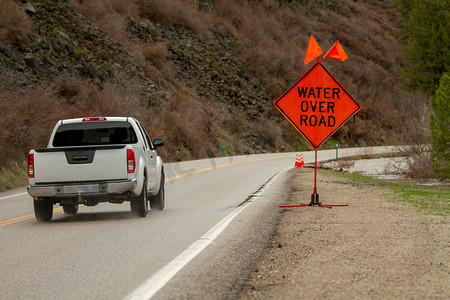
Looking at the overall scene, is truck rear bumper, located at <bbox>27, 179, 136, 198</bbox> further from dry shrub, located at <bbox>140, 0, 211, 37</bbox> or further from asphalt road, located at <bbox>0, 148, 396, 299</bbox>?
dry shrub, located at <bbox>140, 0, 211, 37</bbox>

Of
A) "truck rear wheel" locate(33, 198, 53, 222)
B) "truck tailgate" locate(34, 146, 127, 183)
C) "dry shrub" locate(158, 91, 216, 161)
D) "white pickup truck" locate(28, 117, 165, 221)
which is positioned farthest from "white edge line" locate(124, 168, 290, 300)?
"dry shrub" locate(158, 91, 216, 161)

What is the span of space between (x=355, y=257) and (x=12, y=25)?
105 ft

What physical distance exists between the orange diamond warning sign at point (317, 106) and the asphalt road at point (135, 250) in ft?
5.96

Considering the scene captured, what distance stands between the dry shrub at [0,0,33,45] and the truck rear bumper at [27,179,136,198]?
2547cm

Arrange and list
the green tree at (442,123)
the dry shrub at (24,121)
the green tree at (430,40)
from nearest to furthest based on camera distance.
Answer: the dry shrub at (24,121)
the green tree at (442,123)
the green tree at (430,40)

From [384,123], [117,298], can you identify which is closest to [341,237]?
[117,298]

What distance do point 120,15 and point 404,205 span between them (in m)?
44.4

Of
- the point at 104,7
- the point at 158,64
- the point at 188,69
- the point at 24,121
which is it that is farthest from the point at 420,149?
the point at 104,7

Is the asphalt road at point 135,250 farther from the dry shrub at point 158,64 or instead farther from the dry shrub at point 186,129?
the dry shrub at point 158,64

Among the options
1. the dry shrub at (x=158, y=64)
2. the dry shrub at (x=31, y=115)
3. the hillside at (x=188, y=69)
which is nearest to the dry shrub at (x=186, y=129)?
the hillside at (x=188, y=69)

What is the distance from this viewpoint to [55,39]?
37656mm

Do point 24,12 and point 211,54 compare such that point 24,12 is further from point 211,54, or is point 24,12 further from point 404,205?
point 404,205

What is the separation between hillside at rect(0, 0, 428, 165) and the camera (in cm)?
3253

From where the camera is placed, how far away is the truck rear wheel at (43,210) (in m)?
11.3
